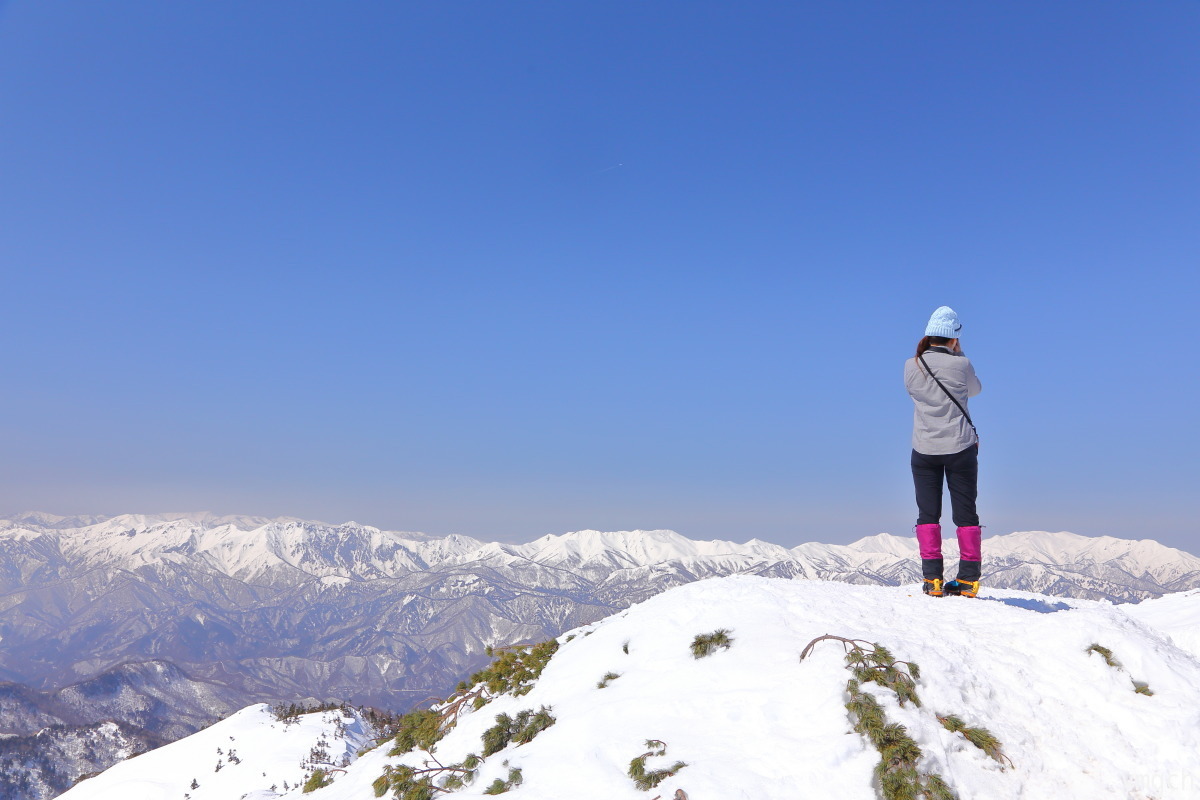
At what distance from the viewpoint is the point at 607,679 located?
7.21 meters

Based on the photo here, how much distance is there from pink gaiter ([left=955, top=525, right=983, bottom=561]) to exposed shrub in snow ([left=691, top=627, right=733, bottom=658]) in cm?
452

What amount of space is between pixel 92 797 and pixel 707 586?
7416cm

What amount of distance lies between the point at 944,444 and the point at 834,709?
5.33m

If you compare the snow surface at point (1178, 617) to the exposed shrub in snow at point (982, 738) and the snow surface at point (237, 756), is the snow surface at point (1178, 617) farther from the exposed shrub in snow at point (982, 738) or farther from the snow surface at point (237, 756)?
the snow surface at point (237, 756)

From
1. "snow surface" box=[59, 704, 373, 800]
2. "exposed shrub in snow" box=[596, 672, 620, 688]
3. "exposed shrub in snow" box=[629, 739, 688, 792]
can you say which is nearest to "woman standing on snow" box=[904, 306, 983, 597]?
"exposed shrub in snow" box=[596, 672, 620, 688]

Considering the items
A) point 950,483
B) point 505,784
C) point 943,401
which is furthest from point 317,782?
point 943,401

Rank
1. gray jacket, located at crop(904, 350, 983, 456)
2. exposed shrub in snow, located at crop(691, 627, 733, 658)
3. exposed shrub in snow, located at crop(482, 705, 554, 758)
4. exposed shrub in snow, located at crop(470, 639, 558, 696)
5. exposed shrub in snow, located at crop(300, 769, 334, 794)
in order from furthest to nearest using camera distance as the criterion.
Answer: gray jacket, located at crop(904, 350, 983, 456) < exposed shrub in snow, located at crop(300, 769, 334, 794) < exposed shrub in snow, located at crop(470, 639, 558, 696) < exposed shrub in snow, located at crop(691, 627, 733, 658) < exposed shrub in snow, located at crop(482, 705, 554, 758)

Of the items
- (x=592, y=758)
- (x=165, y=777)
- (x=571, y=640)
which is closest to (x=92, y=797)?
(x=165, y=777)

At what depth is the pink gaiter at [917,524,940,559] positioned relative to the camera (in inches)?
380

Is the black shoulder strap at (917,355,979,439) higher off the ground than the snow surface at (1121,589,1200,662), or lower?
higher

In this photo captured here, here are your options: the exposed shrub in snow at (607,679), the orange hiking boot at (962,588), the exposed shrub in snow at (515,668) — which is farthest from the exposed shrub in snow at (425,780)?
the orange hiking boot at (962,588)

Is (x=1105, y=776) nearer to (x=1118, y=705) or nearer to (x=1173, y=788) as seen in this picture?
(x=1173, y=788)

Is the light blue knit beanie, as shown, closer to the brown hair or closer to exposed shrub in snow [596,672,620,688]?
the brown hair

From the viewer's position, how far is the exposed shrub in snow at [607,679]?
23.3 feet
